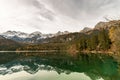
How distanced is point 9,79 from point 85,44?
406ft

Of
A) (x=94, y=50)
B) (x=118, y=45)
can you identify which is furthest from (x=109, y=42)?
(x=118, y=45)

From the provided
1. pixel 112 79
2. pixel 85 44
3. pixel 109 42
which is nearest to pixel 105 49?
pixel 109 42

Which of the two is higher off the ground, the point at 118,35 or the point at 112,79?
the point at 118,35

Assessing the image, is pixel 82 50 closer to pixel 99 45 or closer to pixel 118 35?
pixel 99 45

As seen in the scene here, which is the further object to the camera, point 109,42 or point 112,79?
point 109,42

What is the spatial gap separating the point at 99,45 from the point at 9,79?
356 ft

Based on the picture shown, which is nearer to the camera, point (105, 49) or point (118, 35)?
point (118, 35)

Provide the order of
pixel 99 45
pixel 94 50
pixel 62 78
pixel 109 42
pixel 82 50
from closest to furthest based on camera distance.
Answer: pixel 62 78, pixel 109 42, pixel 99 45, pixel 94 50, pixel 82 50

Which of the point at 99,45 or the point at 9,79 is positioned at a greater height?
the point at 99,45

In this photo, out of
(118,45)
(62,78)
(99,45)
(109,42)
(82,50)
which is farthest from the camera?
(82,50)

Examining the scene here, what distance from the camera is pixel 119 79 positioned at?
38000 mm

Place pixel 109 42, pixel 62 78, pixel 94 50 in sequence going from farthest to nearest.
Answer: pixel 94 50, pixel 109 42, pixel 62 78

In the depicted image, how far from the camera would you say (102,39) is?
13775 cm

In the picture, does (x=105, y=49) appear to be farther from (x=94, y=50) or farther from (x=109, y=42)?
(x=94, y=50)
